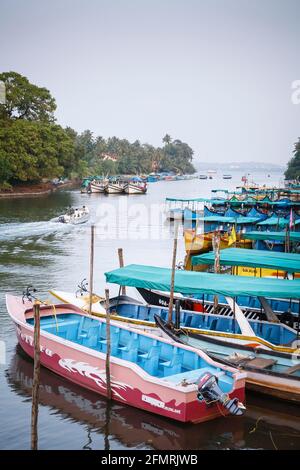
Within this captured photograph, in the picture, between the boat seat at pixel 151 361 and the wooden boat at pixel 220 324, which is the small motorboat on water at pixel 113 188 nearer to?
the wooden boat at pixel 220 324

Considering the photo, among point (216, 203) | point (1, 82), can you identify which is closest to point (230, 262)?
point (216, 203)

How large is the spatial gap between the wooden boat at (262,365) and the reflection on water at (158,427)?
1.57 feet

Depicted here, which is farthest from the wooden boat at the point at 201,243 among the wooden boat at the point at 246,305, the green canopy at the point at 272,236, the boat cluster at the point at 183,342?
the boat cluster at the point at 183,342

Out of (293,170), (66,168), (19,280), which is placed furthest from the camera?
(293,170)

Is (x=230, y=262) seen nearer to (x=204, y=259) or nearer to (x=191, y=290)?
(x=204, y=259)

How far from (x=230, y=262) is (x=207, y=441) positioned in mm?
8262

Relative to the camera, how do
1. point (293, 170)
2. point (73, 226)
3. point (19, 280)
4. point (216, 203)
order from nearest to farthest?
point (19, 280), point (73, 226), point (216, 203), point (293, 170)

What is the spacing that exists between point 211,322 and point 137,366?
4.69 meters

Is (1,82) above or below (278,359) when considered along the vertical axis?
above

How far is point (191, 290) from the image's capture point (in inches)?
636

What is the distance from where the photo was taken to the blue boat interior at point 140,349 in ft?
44.1

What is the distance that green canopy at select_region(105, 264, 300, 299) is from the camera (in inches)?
602

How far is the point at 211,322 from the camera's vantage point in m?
17.6

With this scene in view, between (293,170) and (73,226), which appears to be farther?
(293,170)
